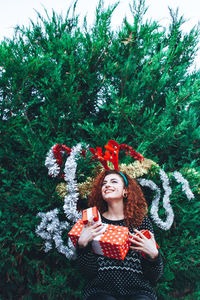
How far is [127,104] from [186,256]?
1776 mm

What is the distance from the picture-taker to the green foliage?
2.34 m

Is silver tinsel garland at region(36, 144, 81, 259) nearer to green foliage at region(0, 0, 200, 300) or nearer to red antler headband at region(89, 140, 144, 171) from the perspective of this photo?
green foliage at region(0, 0, 200, 300)

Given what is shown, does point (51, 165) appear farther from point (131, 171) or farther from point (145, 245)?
point (145, 245)

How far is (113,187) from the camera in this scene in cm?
212

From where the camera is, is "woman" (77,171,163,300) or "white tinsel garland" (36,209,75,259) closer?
"woman" (77,171,163,300)

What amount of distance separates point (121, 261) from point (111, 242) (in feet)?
1.06

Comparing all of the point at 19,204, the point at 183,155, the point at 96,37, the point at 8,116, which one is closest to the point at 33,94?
the point at 8,116

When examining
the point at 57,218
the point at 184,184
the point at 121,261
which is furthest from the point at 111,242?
the point at 184,184

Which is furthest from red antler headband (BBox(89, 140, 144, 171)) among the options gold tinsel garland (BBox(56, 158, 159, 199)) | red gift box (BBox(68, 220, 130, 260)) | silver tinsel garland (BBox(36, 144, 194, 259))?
red gift box (BBox(68, 220, 130, 260))

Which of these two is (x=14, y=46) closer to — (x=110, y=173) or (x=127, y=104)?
(x=127, y=104)

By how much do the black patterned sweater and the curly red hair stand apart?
0.29 metres

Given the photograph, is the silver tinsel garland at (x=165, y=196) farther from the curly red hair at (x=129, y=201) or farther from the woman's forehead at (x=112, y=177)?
the woman's forehead at (x=112, y=177)

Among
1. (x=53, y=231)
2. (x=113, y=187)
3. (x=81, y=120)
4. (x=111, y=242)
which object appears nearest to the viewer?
(x=111, y=242)

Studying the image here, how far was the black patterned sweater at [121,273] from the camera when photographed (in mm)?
1842
